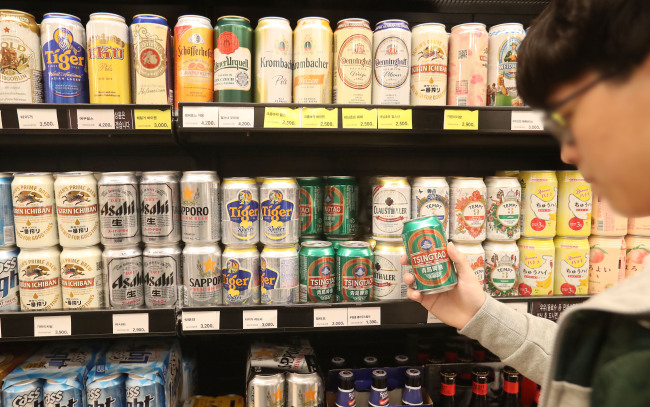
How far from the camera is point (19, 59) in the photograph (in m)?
1.12

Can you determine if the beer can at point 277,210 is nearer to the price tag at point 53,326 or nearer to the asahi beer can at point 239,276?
the asahi beer can at point 239,276

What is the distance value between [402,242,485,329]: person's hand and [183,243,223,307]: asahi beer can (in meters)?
0.53

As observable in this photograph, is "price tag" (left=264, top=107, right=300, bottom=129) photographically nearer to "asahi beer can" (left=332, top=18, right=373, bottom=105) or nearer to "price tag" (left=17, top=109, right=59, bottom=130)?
"asahi beer can" (left=332, top=18, right=373, bottom=105)

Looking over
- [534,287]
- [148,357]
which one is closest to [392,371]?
[534,287]

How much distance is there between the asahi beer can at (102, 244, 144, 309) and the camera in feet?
3.76

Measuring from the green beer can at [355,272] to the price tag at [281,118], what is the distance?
0.38m

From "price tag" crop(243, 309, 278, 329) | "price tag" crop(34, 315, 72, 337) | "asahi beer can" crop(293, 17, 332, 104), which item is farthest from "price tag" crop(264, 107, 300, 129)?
"price tag" crop(34, 315, 72, 337)

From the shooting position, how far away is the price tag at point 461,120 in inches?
45.0

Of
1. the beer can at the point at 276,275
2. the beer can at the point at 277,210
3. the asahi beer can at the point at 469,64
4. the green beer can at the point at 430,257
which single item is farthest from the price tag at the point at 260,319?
the asahi beer can at the point at 469,64

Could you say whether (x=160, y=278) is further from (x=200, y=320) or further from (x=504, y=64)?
(x=504, y=64)

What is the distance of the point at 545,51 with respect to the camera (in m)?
0.51

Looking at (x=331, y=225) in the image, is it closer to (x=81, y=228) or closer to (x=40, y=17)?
(x=81, y=228)

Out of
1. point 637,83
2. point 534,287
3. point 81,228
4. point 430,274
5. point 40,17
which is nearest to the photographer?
point 637,83

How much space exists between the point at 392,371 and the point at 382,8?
1315 mm
